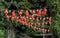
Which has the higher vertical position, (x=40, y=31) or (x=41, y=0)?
(x=41, y=0)

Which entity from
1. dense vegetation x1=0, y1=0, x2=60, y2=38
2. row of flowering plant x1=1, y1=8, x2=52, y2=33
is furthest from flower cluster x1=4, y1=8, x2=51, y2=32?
dense vegetation x1=0, y1=0, x2=60, y2=38

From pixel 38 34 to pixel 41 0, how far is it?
3.36 ft

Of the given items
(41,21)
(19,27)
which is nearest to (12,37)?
(19,27)

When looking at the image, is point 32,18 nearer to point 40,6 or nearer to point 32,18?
point 32,18

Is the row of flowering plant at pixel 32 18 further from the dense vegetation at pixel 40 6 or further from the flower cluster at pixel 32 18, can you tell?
the dense vegetation at pixel 40 6

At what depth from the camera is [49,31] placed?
8289 mm

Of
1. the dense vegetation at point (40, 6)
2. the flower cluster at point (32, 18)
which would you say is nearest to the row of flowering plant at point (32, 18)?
the flower cluster at point (32, 18)

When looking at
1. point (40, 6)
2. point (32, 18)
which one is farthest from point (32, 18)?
point (40, 6)

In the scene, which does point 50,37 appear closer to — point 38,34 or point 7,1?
point 38,34

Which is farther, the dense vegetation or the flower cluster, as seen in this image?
the flower cluster

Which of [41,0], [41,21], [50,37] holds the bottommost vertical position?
[50,37]

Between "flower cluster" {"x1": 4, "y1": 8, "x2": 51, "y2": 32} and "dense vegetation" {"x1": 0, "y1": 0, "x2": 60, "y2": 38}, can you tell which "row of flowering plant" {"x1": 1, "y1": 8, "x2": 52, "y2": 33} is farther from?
"dense vegetation" {"x1": 0, "y1": 0, "x2": 60, "y2": 38}

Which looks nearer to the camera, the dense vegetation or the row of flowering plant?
the dense vegetation

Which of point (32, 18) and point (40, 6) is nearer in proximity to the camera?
point (32, 18)
